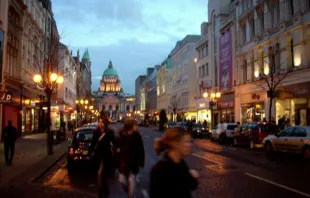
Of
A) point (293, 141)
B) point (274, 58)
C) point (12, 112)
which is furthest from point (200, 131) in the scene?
point (293, 141)

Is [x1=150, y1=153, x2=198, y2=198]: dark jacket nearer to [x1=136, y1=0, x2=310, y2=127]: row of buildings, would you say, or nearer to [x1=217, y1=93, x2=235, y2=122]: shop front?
[x1=136, y1=0, x2=310, y2=127]: row of buildings

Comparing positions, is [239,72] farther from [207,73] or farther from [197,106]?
[197,106]

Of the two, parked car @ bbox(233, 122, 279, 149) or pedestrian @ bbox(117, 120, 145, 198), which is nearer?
pedestrian @ bbox(117, 120, 145, 198)

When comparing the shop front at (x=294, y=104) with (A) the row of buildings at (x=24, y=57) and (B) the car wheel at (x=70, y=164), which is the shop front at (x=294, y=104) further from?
(B) the car wheel at (x=70, y=164)

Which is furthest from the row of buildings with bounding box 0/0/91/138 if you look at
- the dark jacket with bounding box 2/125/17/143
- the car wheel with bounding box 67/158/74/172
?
the car wheel with bounding box 67/158/74/172

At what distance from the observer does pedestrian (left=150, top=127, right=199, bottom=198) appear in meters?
4.16

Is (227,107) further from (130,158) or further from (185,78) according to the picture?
(130,158)

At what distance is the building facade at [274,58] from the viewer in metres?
31.4

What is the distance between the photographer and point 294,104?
3312 cm

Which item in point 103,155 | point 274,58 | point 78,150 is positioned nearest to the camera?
point 103,155

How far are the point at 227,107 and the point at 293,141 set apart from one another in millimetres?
30491

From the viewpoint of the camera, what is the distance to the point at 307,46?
3088 centimetres

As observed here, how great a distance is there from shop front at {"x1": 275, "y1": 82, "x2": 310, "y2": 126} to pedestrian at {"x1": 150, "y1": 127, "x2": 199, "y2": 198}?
28145 mm

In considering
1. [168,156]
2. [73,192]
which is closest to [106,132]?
[73,192]
